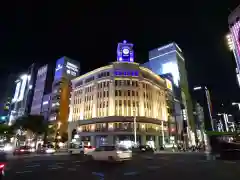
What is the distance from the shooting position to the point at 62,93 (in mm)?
94062

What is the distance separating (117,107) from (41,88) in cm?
6890

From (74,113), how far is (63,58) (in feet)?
133

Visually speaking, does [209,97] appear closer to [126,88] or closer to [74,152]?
[126,88]

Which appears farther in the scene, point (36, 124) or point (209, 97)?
point (209, 97)

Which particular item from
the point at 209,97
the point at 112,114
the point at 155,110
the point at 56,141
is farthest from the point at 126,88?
the point at 209,97

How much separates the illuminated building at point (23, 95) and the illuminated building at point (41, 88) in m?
8.22

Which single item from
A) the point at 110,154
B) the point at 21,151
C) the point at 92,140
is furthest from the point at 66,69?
the point at 110,154

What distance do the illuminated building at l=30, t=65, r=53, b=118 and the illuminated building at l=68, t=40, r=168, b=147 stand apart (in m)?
40.1

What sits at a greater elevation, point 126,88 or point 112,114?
point 126,88

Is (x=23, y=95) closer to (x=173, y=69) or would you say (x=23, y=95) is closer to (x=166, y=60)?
(x=166, y=60)

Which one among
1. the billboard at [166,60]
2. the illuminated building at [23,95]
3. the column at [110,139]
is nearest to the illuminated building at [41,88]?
the illuminated building at [23,95]

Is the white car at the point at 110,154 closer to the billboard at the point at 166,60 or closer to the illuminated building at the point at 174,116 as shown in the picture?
the illuminated building at the point at 174,116

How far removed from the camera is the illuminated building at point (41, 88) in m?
110

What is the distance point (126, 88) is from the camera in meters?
68.3
